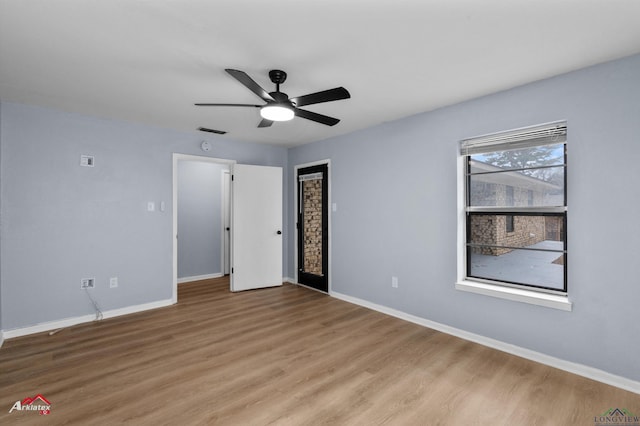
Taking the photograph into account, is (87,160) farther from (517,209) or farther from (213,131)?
(517,209)

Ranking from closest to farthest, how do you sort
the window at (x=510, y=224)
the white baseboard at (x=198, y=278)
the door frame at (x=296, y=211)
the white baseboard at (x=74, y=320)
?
the window at (x=510, y=224) < the white baseboard at (x=74, y=320) < the door frame at (x=296, y=211) < the white baseboard at (x=198, y=278)

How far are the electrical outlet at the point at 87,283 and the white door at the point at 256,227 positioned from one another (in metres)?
1.83

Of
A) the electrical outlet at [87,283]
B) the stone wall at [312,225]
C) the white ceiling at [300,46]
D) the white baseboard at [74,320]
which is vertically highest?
the white ceiling at [300,46]

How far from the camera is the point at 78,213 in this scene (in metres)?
3.67

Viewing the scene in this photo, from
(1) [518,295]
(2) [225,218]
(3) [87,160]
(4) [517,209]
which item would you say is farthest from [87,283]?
(4) [517,209]

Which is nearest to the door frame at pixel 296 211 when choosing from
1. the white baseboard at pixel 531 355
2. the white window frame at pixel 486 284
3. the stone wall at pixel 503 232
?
the white baseboard at pixel 531 355

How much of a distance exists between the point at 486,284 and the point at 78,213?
4.79 meters

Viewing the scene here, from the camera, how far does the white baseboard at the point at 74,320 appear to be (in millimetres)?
3303

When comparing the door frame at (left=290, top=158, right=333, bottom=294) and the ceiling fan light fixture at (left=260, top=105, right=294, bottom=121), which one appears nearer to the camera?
the ceiling fan light fixture at (left=260, top=105, right=294, bottom=121)

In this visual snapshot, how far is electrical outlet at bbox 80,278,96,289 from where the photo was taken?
3693mm

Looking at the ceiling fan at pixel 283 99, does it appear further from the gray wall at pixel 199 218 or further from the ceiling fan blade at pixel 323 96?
the gray wall at pixel 199 218

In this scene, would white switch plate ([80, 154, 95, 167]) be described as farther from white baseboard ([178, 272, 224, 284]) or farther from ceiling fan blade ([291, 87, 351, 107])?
ceiling fan blade ([291, 87, 351, 107])

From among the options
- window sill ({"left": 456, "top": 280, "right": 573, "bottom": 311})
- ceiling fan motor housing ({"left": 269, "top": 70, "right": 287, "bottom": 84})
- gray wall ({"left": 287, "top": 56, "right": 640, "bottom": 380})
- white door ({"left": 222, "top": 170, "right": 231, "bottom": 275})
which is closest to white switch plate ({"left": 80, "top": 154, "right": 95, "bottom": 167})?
white door ({"left": 222, "top": 170, "right": 231, "bottom": 275})

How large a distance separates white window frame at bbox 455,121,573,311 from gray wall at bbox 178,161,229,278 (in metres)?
4.64
